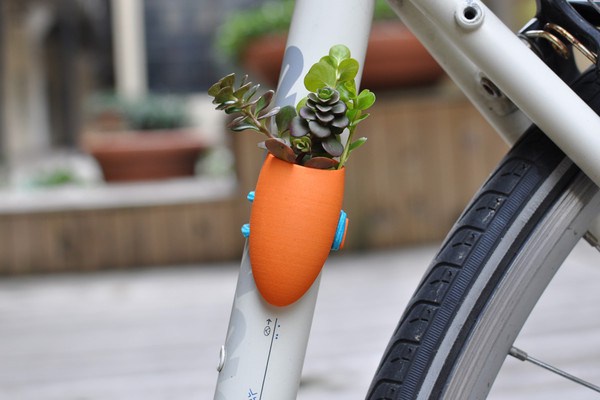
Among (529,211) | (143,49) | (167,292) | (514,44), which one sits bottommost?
(167,292)

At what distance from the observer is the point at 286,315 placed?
0.57 m

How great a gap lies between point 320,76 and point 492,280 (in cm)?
18

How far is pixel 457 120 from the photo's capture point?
3.26 metres

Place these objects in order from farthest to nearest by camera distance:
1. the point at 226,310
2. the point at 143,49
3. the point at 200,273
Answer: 1. the point at 143,49
2. the point at 200,273
3. the point at 226,310

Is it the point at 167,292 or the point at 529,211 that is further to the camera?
the point at 167,292

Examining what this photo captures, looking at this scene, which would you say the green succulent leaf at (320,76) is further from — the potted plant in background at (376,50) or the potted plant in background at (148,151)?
the potted plant in background at (148,151)

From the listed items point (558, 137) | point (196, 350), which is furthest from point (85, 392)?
point (558, 137)

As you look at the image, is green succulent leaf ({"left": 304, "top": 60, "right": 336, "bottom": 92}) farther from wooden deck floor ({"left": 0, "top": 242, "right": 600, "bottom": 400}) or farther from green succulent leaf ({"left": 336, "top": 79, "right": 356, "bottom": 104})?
wooden deck floor ({"left": 0, "top": 242, "right": 600, "bottom": 400})

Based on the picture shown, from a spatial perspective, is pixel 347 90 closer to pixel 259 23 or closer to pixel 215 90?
pixel 215 90

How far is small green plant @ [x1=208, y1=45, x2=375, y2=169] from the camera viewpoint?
55 centimetres

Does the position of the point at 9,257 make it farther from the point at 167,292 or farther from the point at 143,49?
the point at 143,49

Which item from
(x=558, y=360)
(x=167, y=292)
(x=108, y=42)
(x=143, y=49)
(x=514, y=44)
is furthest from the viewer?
(x=108, y=42)

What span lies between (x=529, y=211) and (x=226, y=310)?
1944 millimetres

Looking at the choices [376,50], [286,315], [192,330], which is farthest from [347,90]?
[376,50]
